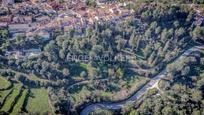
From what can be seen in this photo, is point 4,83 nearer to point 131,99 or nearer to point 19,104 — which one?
point 19,104

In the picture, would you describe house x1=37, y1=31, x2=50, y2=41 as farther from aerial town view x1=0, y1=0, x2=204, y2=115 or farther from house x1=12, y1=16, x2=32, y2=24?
house x1=12, y1=16, x2=32, y2=24

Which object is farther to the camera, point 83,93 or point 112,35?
point 112,35

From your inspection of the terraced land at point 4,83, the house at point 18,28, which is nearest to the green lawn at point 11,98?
the terraced land at point 4,83

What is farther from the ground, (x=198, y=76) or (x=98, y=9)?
(x=98, y=9)

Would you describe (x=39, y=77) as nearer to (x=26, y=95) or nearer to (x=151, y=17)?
(x=26, y=95)

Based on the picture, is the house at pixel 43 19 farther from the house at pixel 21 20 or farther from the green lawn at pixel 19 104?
the green lawn at pixel 19 104

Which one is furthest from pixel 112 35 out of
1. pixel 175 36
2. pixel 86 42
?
pixel 175 36
